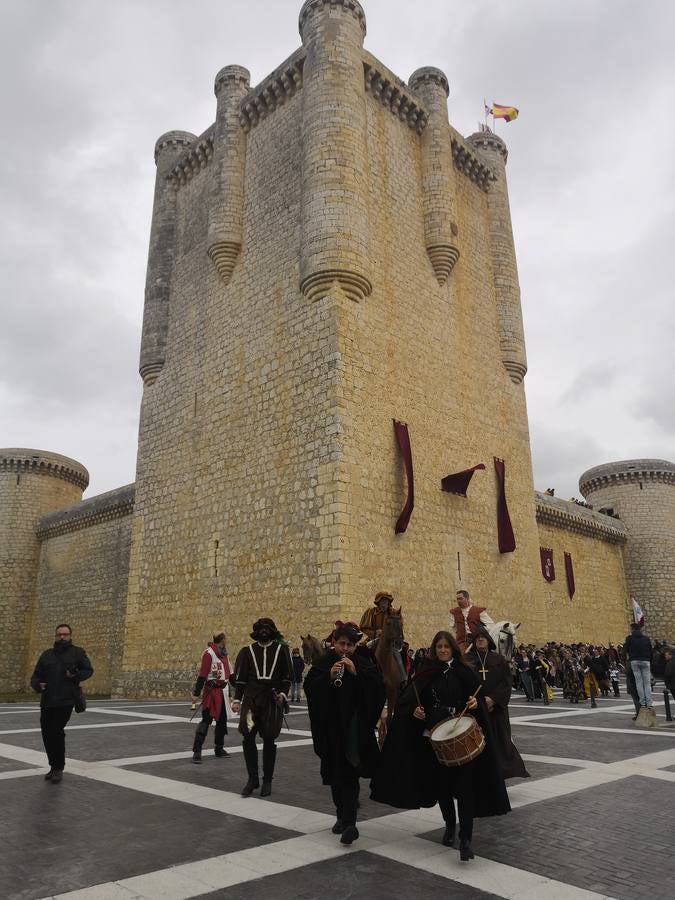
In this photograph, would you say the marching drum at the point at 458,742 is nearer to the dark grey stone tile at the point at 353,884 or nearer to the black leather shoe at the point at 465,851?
the black leather shoe at the point at 465,851

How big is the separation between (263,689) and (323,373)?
31.2 feet

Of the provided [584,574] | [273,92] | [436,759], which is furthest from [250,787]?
[584,574]

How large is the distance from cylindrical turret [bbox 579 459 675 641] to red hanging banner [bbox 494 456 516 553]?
16520mm

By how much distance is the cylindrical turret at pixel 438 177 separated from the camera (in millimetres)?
18312

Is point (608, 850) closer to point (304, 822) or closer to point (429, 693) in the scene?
point (429, 693)

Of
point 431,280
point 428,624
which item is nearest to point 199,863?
point 428,624

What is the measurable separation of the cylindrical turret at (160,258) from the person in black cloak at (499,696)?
16.3m

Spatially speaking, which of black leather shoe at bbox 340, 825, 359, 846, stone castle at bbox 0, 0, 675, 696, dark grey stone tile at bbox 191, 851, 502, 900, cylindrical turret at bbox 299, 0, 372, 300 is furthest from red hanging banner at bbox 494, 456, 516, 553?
dark grey stone tile at bbox 191, 851, 502, 900

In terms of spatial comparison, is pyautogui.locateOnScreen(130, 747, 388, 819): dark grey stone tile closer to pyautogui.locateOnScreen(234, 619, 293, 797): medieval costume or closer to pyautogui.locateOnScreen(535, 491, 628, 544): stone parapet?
pyautogui.locateOnScreen(234, 619, 293, 797): medieval costume

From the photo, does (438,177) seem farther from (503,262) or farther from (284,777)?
(284,777)

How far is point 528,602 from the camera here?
18.7 m

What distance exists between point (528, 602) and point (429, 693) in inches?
607

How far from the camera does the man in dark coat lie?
5902 millimetres

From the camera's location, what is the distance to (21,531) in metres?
29.2
